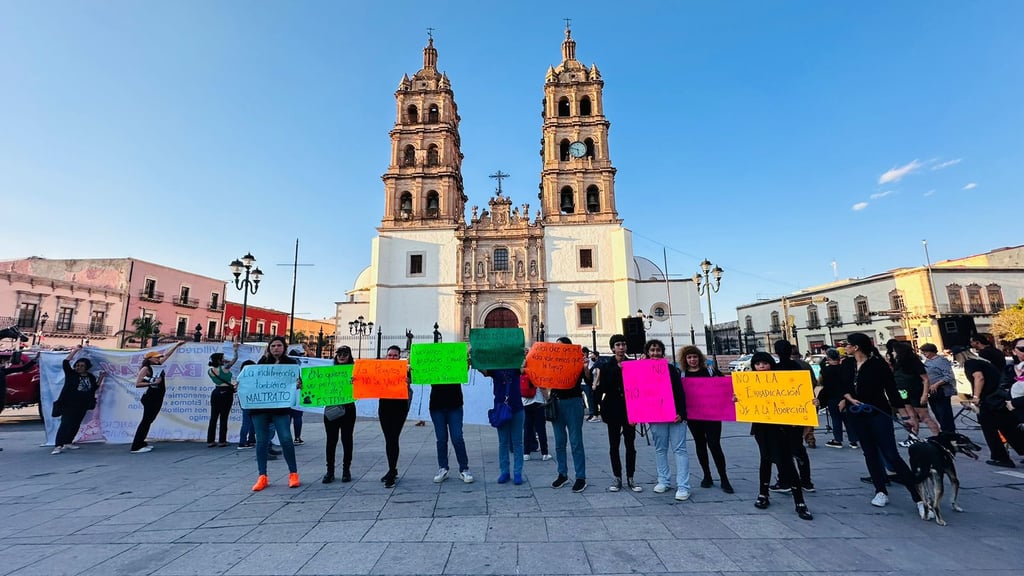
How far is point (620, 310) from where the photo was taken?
28266mm

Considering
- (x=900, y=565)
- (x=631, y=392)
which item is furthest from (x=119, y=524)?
(x=900, y=565)

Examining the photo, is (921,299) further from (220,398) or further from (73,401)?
(73,401)

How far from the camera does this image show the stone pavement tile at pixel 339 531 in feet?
11.8

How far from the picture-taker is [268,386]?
5328 millimetres

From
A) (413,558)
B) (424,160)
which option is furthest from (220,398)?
(424,160)

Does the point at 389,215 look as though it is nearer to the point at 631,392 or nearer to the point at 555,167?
the point at 555,167

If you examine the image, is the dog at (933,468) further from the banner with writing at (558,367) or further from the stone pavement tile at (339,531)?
the stone pavement tile at (339,531)

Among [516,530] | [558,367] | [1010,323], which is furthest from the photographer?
[1010,323]

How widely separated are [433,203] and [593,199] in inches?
457

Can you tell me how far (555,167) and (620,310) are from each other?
11098 mm

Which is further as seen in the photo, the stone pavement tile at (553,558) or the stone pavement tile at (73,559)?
the stone pavement tile at (73,559)

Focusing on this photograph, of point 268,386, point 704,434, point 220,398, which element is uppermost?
point 268,386

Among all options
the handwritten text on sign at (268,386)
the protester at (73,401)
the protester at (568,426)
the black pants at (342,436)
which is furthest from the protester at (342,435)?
the protester at (73,401)

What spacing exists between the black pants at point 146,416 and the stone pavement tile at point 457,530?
6.51m
